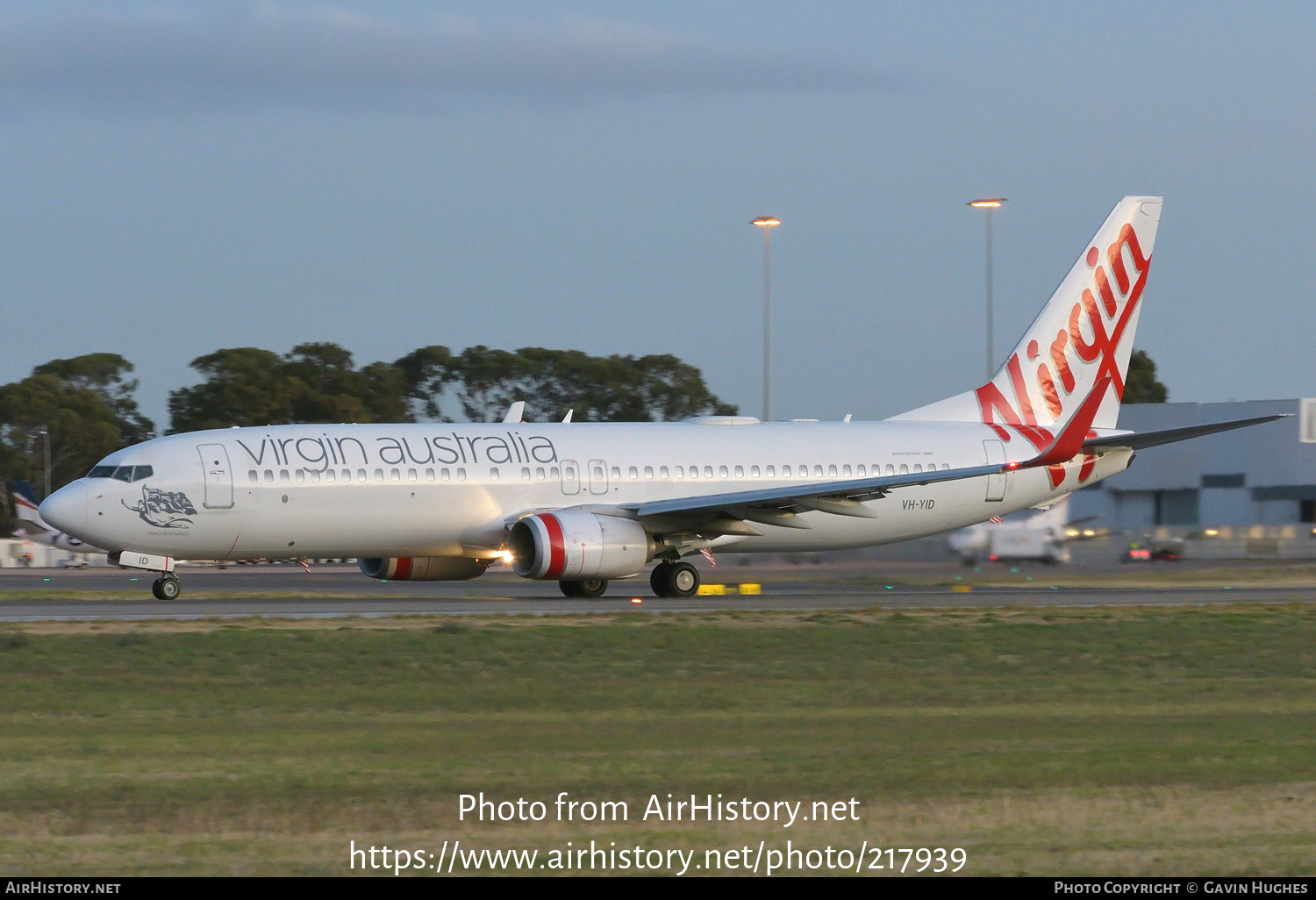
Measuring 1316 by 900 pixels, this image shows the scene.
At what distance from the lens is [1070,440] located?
1449 inches

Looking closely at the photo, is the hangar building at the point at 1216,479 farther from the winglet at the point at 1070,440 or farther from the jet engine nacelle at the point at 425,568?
the jet engine nacelle at the point at 425,568

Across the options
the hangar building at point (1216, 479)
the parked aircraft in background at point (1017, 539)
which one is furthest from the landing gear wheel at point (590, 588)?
the hangar building at point (1216, 479)

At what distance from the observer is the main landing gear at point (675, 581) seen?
34.6 m

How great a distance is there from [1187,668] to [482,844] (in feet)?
42.8

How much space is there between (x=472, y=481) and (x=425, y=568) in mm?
2561

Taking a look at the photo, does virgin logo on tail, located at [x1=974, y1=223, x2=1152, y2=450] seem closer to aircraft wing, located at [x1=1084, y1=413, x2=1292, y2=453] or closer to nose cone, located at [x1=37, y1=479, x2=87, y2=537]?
aircraft wing, located at [x1=1084, y1=413, x2=1292, y2=453]

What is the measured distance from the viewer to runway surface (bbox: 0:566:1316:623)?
95.3 feet

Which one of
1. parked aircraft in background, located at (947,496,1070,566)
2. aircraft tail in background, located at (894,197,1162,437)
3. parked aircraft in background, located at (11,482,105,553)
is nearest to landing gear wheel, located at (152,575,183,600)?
parked aircraft in background, located at (11,482,105,553)

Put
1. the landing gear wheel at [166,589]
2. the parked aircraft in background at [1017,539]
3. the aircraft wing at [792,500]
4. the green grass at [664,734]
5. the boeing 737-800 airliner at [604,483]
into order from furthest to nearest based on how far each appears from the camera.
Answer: the parked aircraft in background at [1017,539] → the aircraft wing at [792,500] → the boeing 737-800 airliner at [604,483] → the landing gear wheel at [166,589] → the green grass at [664,734]

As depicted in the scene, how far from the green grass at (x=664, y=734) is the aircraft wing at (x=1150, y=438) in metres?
9.40

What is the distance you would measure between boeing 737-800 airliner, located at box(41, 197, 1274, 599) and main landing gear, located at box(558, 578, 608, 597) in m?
0.04

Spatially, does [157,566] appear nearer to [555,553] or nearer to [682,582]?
[555,553]

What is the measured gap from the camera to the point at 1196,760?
13766mm
